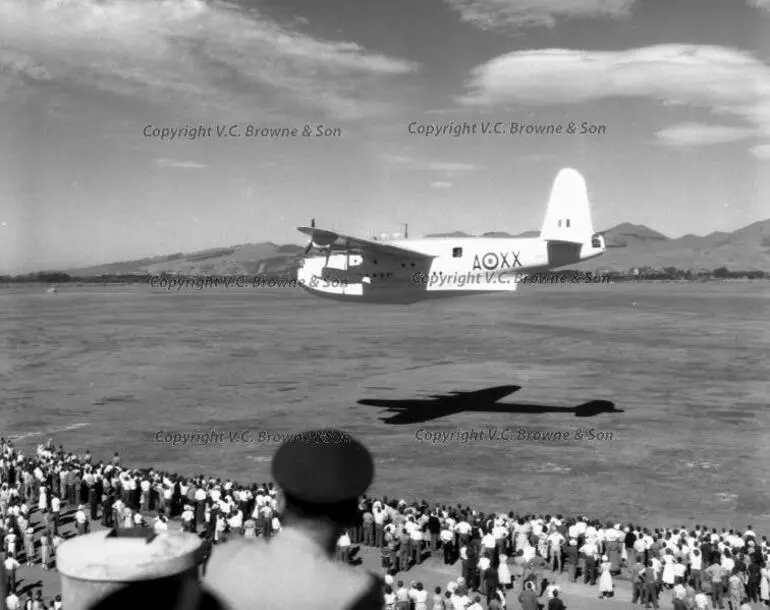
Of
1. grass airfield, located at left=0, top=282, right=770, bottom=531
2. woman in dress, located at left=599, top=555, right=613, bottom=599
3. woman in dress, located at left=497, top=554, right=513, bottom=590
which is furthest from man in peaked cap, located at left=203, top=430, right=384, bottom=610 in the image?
grass airfield, located at left=0, top=282, right=770, bottom=531

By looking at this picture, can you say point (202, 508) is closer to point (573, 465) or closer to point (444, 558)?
point (444, 558)

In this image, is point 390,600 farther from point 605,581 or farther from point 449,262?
point 449,262

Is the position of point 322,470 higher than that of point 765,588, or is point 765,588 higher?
point 322,470

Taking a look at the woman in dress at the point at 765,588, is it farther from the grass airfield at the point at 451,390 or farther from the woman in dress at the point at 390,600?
the woman in dress at the point at 390,600

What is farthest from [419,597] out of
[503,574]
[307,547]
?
[307,547]

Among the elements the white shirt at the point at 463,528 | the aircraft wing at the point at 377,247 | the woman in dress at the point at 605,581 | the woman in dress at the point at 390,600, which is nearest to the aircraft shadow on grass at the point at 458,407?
the aircraft wing at the point at 377,247

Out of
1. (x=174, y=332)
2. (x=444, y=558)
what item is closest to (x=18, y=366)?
(x=174, y=332)

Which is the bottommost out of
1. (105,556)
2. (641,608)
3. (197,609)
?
(641,608)
